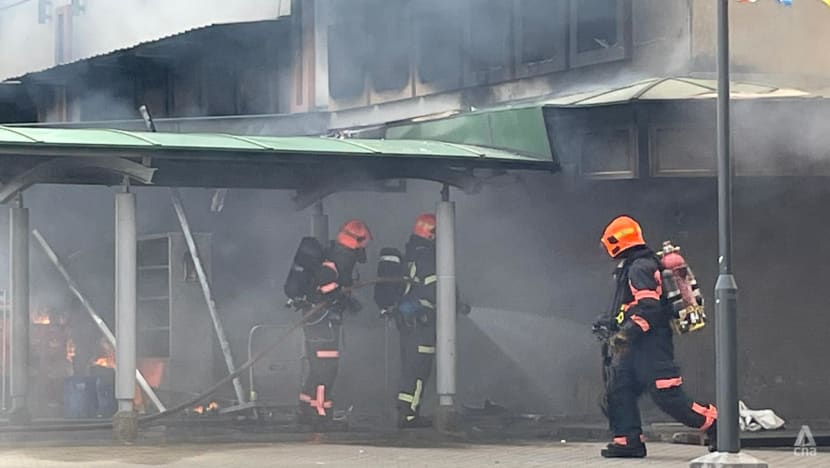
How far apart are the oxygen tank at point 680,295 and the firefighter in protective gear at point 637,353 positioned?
0.24 ft

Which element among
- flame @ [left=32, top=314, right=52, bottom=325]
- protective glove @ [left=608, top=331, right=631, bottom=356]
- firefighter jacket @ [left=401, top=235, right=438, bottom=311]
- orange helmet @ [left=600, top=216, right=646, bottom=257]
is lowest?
protective glove @ [left=608, top=331, right=631, bottom=356]

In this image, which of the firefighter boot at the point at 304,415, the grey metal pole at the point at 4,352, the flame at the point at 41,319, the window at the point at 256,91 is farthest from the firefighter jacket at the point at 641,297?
the window at the point at 256,91

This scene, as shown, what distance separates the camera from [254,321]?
1695 centimetres

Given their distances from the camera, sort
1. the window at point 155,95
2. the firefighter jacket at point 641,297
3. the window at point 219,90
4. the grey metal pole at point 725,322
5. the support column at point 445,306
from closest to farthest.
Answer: the grey metal pole at point 725,322
the firefighter jacket at point 641,297
the support column at point 445,306
the window at point 219,90
the window at point 155,95

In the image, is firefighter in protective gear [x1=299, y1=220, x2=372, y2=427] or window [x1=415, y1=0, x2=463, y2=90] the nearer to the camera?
firefighter in protective gear [x1=299, y1=220, x2=372, y2=427]

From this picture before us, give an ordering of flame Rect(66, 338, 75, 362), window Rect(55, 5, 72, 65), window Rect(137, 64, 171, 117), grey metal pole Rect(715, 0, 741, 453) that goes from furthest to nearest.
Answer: window Rect(137, 64, 171, 117) → window Rect(55, 5, 72, 65) → flame Rect(66, 338, 75, 362) → grey metal pole Rect(715, 0, 741, 453)

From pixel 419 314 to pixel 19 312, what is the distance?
354 cm

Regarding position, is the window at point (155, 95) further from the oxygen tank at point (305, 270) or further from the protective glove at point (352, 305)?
the protective glove at point (352, 305)

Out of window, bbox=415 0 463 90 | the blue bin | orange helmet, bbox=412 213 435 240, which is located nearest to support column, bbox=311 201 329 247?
orange helmet, bbox=412 213 435 240

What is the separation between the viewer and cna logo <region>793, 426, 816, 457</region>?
41.7 feet

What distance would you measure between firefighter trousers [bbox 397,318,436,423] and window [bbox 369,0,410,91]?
10.5ft

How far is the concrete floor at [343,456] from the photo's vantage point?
11641mm

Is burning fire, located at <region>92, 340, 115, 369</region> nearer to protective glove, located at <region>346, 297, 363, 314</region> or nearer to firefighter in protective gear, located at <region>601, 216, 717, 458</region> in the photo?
protective glove, located at <region>346, 297, 363, 314</region>

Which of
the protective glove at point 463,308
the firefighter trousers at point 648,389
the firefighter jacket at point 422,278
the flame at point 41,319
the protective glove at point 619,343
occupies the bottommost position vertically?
the firefighter trousers at point 648,389
